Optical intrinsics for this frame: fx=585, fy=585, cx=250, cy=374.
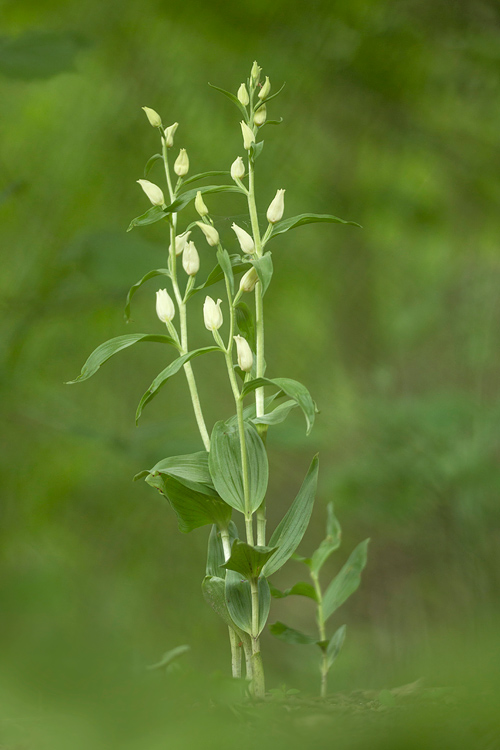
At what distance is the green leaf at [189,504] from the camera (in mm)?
234

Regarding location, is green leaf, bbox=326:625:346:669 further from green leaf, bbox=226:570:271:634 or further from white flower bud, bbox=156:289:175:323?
white flower bud, bbox=156:289:175:323

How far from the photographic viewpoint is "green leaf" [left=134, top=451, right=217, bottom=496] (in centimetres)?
23

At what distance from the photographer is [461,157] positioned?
2.41 ft

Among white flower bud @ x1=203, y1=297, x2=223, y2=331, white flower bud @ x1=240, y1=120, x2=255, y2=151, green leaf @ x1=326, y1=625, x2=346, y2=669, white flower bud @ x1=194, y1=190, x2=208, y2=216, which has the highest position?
white flower bud @ x1=240, y1=120, x2=255, y2=151

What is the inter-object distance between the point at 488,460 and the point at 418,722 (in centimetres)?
62

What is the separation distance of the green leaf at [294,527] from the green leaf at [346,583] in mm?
86

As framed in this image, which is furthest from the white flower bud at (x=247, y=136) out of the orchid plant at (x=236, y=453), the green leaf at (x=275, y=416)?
the green leaf at (x=275, y=416)

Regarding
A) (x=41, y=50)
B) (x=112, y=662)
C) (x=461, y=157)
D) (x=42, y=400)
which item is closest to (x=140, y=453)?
(x=42, y=400)

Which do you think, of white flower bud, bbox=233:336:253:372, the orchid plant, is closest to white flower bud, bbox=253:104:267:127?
the orchid plant

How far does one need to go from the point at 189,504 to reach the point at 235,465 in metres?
0.03

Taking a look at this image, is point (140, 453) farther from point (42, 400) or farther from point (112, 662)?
point (112, 662)

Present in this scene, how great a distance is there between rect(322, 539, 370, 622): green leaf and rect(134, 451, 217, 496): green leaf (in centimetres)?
12

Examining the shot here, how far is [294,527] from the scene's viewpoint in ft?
0.81

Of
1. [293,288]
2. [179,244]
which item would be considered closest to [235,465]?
[179,244]
